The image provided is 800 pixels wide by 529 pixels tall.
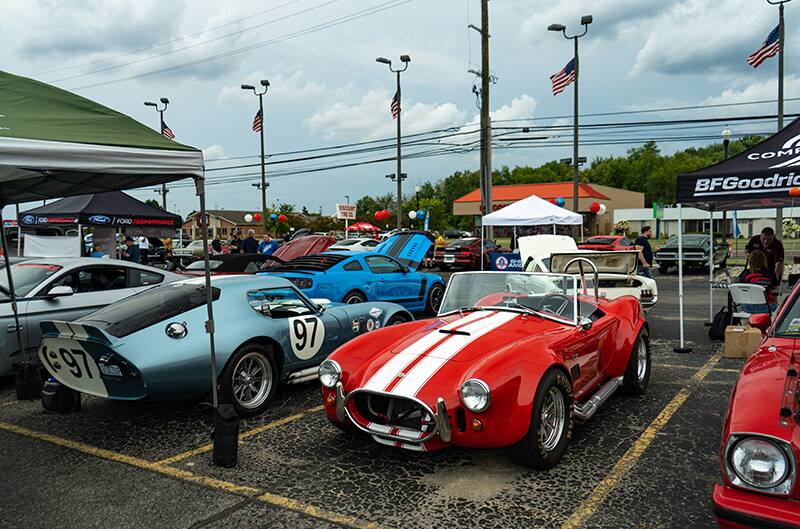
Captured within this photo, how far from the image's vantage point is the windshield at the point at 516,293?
5.12m

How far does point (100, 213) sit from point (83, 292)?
8.14 metres

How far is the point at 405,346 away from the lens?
14.7 feet

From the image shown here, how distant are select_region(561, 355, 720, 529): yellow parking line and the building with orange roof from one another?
189ft

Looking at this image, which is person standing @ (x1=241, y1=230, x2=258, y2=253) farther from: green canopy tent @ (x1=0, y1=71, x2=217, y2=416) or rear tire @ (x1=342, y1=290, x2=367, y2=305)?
green canopy tent @ (x1=0, y1=71, x2=217, y2=416)

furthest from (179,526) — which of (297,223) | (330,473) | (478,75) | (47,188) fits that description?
(297,223)

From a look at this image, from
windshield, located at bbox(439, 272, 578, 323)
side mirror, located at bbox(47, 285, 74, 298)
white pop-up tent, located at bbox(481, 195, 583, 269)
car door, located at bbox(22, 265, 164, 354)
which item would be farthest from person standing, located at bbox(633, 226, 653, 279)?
side mirror, located at bbox(47, 285, 74, 298)

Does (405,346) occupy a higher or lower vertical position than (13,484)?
higher

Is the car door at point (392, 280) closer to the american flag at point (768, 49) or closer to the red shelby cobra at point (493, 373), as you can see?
the red shelby cobra at point (493, 373)

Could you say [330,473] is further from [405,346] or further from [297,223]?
[297,223]

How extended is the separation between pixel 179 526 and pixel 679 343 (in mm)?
7515

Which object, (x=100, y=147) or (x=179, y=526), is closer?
(x=179, y=526)

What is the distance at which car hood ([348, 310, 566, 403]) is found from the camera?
387 centimetres

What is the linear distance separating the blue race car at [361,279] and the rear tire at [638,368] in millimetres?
5577

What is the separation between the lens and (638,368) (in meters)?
5.79
